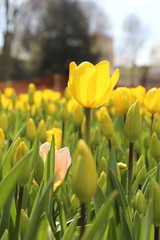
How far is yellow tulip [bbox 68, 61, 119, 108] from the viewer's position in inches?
31.8

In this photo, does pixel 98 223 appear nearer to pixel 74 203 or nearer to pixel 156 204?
pixel 156 204

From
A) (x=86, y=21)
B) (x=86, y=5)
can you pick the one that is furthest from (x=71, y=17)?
(x=86, y=5)

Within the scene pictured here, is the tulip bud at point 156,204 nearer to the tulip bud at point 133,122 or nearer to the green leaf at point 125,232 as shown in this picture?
the green leaf at point 125,232

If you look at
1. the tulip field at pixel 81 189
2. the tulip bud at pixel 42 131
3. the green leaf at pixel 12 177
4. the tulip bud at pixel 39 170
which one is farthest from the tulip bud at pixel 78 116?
the green leaf at pixel 12 177

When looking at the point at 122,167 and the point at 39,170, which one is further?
the point at 122,167

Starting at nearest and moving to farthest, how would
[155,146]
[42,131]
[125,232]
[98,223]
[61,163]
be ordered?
1. [98,223]
2. [125,232]
3. [61,163]
4. [155,146]
5. [42,131]

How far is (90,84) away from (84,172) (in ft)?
1.08

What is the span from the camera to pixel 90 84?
810 mm

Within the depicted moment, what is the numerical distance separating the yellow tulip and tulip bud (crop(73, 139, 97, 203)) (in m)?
0.30

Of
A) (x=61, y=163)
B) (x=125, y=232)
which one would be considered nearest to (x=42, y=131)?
(x=61, y=163)

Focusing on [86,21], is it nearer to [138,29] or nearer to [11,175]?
[138,29]

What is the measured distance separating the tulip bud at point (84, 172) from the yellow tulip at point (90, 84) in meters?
0.30

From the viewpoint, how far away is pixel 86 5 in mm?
30641

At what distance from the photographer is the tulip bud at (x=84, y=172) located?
1.65 ft
